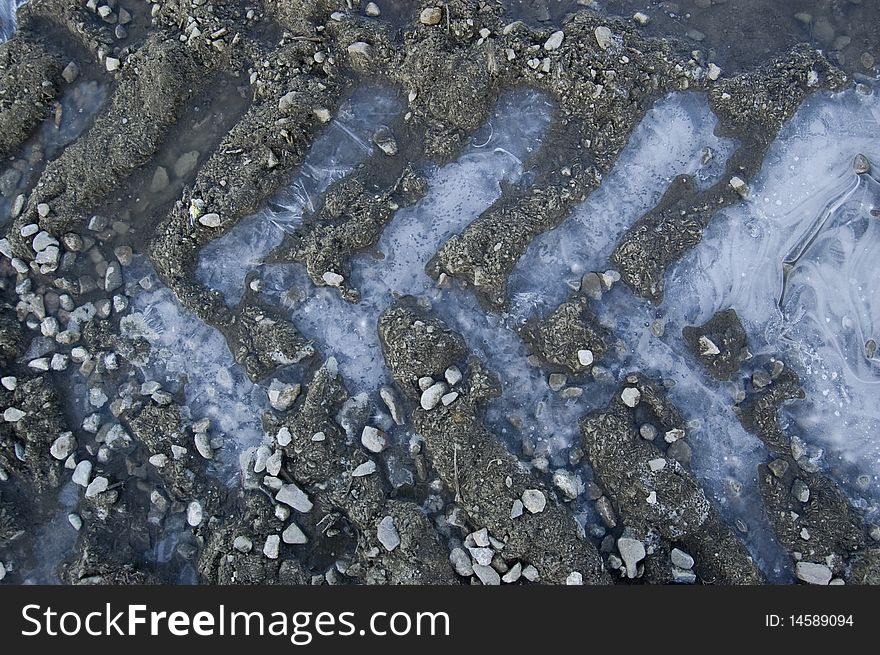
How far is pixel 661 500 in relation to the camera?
5031 mm

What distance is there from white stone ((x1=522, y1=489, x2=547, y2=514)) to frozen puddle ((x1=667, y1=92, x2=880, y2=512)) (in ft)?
7.08

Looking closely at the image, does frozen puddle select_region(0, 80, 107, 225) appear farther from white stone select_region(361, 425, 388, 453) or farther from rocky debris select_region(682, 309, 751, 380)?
rocky debris select_region(682, 309, 751, 380)

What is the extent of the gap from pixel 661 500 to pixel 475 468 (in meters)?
1.64

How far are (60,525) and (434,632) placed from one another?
11.7 feet

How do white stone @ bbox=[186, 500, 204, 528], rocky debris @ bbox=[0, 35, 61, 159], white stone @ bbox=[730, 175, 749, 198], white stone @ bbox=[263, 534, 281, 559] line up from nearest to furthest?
white stone @ bbox=[263, 534, 281, 559]
white stone @ bbox=[186, 500, 204, 528]
white stone @ bbox=[730, 175, 749, 198]
rocky debris @ bbox=[0, 35, 61, 159]

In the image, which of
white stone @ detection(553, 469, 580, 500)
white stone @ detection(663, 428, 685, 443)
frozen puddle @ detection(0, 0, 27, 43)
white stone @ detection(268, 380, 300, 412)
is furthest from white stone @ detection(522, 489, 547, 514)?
frozen puddle @ detection(0, 0, 27, 43)

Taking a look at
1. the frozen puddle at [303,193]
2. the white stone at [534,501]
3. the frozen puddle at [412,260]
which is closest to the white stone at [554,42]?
the frozen puddle at [412,260]

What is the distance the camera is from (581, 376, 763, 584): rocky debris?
16.5ft

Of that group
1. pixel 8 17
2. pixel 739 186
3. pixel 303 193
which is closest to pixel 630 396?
pixel 739 186

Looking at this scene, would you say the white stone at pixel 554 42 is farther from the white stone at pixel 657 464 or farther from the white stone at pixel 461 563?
the white stone at pixel 461 563

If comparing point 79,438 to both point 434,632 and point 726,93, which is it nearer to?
point 434,632

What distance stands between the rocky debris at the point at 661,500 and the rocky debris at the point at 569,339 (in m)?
0.54

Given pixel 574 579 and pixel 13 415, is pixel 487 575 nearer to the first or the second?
pixel 574 579

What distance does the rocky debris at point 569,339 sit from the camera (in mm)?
5246
